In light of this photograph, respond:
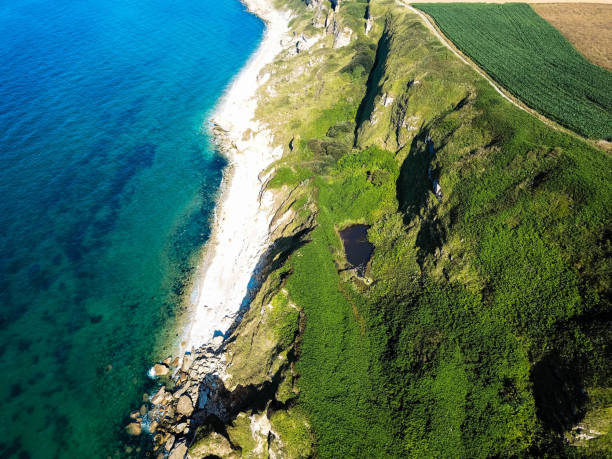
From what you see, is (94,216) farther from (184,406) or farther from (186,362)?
(184,406)

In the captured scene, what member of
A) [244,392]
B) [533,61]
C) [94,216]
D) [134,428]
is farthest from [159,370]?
[533,61]

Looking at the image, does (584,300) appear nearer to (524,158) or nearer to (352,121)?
(524,158)

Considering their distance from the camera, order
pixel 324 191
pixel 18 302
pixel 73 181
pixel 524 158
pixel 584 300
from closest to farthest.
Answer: pixel 584 300 → pixel 524 158 → pixel 18 302 → pixel 324 191 → pixel 73 181

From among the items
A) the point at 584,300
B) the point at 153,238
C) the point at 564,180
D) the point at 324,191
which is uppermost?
the point at 564,180

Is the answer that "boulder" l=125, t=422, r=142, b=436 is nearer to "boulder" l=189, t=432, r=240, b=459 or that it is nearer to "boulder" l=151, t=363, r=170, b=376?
"boulder" l=151, t=363, r=170, b=376

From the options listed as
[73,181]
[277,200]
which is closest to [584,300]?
[277,200]

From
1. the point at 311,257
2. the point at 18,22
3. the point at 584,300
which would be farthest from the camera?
the point at 18,22
